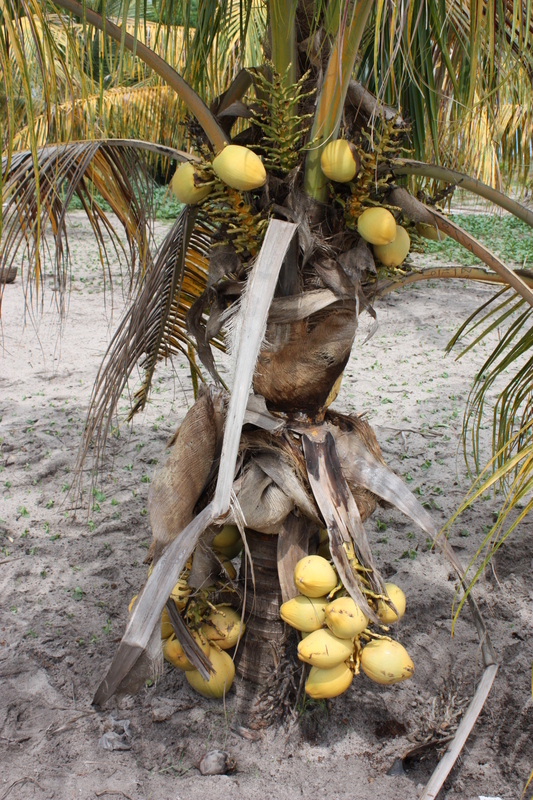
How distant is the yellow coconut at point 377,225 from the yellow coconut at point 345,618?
80cm

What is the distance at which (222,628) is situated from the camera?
1741 mm

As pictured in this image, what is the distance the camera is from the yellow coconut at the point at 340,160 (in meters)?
1.38

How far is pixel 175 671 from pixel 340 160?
1.53 meters

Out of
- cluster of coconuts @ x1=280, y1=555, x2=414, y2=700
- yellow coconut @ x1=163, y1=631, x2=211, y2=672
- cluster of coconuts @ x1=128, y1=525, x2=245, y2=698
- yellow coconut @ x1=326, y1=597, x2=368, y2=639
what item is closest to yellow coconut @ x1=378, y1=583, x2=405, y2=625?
cluster of coconuts @ x1=280, y1=555, x2=414, y2=700

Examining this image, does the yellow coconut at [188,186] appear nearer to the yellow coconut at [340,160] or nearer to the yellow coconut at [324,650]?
the yellow coconut at [340,160]

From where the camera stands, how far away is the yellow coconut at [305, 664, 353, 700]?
153 centimetres

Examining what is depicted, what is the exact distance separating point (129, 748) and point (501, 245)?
7.55 m

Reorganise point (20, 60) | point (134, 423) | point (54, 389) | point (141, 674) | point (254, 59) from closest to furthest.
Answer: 1. point (20, 60)
2. point (141, 674)
3. point (254, 59)
4. point (134, 423)
5. point (54, 389)

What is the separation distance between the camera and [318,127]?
1.42 metres

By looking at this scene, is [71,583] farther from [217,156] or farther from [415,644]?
[217,156]

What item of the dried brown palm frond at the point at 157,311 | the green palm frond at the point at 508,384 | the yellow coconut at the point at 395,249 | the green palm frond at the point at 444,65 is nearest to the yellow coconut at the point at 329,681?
the green palm frond at the point at 508,384

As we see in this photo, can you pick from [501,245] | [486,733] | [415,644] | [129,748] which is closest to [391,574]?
[415,644]

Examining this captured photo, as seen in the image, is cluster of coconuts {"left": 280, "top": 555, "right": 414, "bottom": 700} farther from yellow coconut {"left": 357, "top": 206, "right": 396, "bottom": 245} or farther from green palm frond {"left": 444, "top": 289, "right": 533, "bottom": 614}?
yellow coconut {"left": 357, "top": 206, "right": 396, "bottom": 245}

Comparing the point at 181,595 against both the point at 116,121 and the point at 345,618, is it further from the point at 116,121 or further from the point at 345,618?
the point at 116,121
